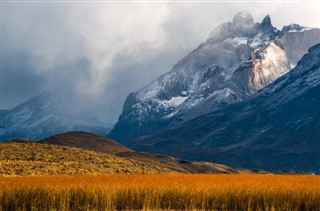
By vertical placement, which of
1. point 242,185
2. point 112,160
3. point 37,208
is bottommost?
point 37,208

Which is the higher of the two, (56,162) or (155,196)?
(56,162)

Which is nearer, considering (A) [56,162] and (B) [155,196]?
(B) [155,196]

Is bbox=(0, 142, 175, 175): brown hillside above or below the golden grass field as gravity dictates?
above

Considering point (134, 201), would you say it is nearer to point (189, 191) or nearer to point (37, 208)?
point (189, 191)

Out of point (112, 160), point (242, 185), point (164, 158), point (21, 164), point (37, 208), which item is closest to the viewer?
point (37, 208)

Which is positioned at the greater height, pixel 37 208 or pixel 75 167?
pixel 75 167

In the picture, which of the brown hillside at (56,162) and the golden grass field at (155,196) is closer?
the golden grass field at (155,196)

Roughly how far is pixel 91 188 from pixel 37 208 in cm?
433

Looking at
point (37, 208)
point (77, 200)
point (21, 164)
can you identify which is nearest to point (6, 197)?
point (37, 208)

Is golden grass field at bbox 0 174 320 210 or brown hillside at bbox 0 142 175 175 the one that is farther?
brown hillside at bbox 0 142 175 175

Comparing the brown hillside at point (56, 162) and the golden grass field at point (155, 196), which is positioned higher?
the brown hillside at point (56, 162)

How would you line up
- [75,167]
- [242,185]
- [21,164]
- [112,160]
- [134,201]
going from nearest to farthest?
1. [134,201]
2. [242,185]
3. [21,164]
4. [75,167]
5. [112,160]

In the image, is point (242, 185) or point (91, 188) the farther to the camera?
point (242, 185)

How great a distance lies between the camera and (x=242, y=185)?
43.3 m
